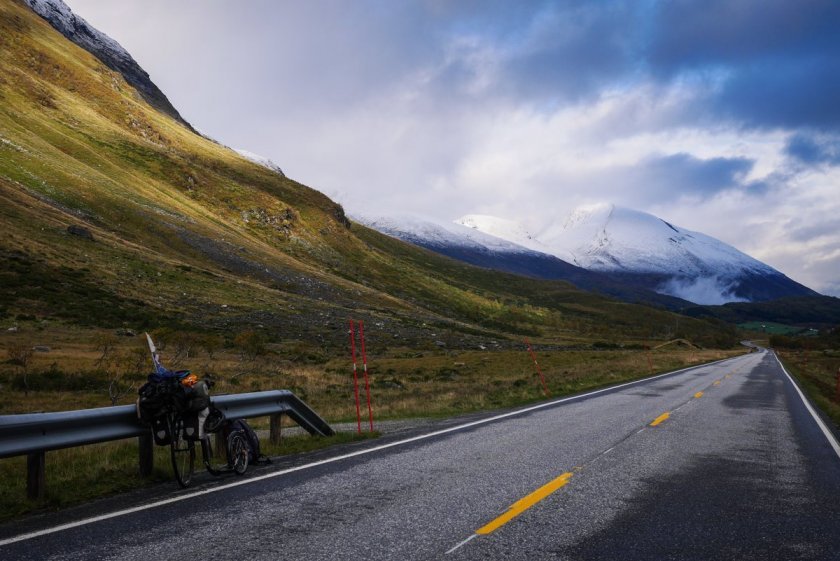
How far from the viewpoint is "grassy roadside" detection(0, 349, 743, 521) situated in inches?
292

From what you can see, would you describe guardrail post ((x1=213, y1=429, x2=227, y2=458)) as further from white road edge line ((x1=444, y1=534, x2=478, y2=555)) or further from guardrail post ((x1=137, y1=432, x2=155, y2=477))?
white road edge line ((x1=444, y1=534, x2=478, y2=555))

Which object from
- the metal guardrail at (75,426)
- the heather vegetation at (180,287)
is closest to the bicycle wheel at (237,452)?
the metal guardrail at (75,426)

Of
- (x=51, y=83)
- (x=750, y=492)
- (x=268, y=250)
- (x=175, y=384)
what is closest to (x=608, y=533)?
(x=750, y=492)

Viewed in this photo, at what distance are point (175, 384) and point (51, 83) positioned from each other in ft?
412

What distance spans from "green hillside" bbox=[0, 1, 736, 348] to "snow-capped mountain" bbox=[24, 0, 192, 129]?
31119 millimetres

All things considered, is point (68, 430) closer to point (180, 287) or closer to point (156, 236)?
point (180, 287)

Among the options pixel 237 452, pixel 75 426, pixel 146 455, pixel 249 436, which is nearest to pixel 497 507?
pixel 237 452

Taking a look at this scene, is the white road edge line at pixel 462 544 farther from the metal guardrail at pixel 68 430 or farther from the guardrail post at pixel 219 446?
the guardrail post at pixel 219 446

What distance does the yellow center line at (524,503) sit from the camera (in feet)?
18.9

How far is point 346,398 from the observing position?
22453 millimetres

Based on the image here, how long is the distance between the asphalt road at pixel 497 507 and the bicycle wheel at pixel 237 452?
28 centimetres

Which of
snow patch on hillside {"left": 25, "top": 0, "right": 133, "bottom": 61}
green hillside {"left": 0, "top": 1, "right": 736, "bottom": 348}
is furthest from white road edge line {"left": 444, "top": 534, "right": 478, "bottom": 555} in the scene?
snow patch on hillside {"left": 25, "top": 0, "right": 133, "bottom": 61}

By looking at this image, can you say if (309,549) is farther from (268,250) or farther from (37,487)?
(268,250)

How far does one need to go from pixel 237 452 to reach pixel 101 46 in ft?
700
